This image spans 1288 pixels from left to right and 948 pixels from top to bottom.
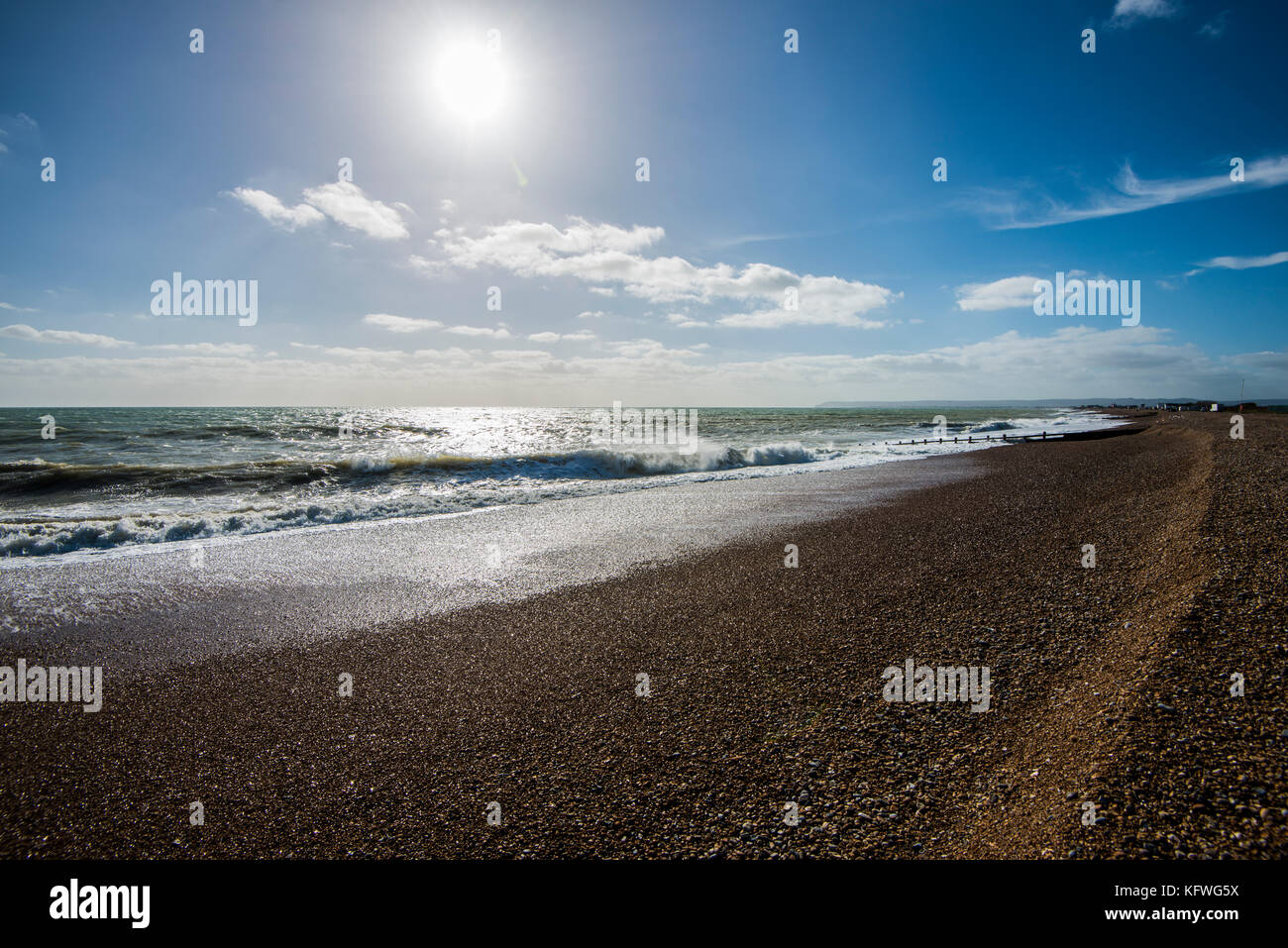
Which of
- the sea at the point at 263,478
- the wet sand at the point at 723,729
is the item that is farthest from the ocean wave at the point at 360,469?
the wet sand at the point at 723,729

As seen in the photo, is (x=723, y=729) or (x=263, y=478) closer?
(x=723, y=729)

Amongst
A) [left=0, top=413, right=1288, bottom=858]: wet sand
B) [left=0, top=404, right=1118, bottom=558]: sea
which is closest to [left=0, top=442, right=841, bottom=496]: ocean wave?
[left=0, top=404, right=1118, bottom=558]: sea

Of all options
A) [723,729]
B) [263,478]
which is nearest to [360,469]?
[263,478]

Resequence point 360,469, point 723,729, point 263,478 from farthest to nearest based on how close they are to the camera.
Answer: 1. point 360,469
2. point 263,478
3. point 723,729

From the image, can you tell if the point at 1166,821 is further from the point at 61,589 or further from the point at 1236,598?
the point at 61,589

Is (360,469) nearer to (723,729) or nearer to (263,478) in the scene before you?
A: (263,478)

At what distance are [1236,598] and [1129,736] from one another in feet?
9.82

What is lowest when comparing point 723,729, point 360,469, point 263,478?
point 723,729

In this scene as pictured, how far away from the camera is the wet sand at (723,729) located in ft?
→ 10.8

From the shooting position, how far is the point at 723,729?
448 cm

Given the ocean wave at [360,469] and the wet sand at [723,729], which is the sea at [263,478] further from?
the wet sand at [723,729]

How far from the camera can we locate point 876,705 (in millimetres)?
4641

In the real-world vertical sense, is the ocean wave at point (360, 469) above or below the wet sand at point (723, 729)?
above
